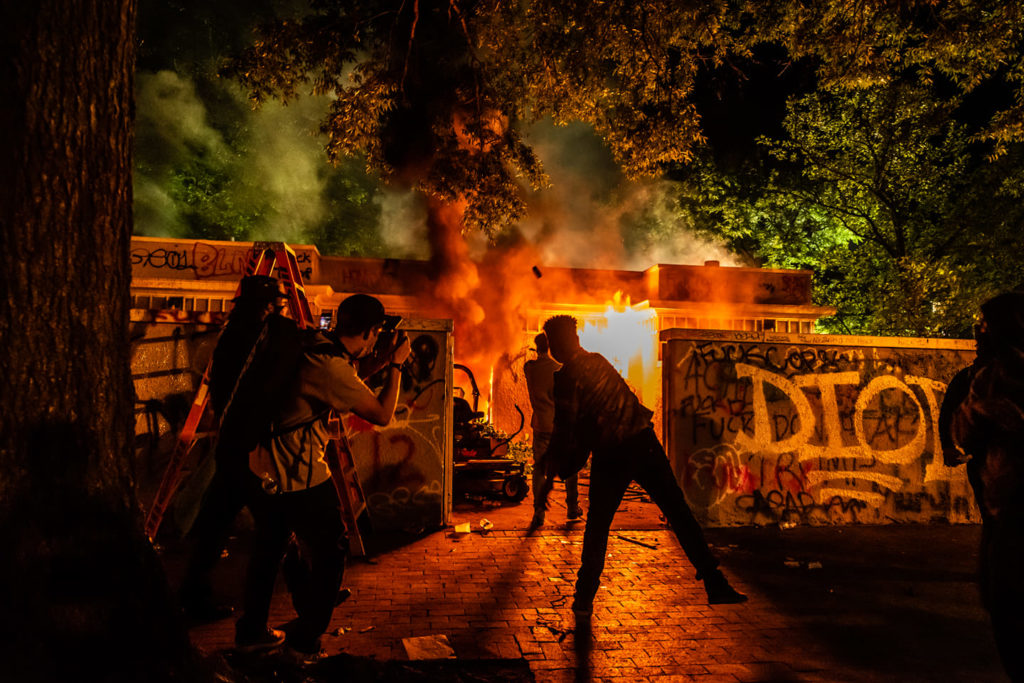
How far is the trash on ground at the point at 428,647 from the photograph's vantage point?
139 inches

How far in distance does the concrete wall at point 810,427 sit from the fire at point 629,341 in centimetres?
875

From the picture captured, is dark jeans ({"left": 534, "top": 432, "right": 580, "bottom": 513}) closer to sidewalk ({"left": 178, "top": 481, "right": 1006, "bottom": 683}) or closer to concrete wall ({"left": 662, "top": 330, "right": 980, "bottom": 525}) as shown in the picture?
sidewalk ({"left": 178, "top": 481, "right": 1006, "bottom": 683})

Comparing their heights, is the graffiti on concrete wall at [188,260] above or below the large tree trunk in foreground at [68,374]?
above

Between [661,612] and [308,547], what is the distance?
2.46 metres

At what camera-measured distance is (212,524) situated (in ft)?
12.1

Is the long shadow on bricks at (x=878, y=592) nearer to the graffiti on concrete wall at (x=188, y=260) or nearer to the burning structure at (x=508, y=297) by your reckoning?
the burning structure at (x=508, y=297)

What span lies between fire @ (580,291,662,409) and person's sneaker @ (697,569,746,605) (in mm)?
12017

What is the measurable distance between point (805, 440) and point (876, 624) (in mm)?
3155

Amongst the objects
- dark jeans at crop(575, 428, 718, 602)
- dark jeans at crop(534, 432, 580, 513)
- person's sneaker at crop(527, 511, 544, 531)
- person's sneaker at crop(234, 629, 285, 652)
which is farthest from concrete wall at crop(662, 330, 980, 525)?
person's sneaker at crop(234, 629, 285, 652)

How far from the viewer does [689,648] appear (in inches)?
148

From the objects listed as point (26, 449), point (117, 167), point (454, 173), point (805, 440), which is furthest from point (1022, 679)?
point (454, 173)

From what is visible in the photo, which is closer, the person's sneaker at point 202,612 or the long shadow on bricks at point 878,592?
the long shadow on bricks at point 878,592

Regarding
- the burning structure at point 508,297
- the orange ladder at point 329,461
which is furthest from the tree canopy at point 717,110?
the orange ladder at point 329,461

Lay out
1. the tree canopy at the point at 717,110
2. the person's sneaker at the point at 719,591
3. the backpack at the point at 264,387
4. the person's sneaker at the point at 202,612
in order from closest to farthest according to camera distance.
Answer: the backpack at the point at 264,387 < the person's sneaker at the point at 202,612 < the person's sneaker at the point at 719,591 < the tree canopy at the point at 717,110
